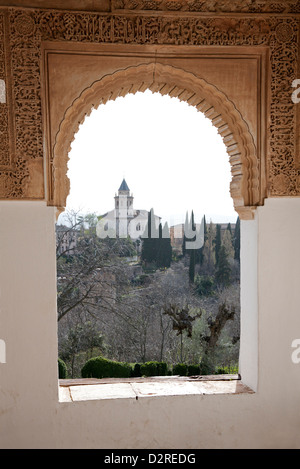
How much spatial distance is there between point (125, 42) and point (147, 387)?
8.15 ft

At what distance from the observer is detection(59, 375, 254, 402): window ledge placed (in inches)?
136

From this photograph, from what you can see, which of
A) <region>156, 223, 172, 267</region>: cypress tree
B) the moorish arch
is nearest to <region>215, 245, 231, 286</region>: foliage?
<region>156, 223, 172, 267</region>: cypress tree

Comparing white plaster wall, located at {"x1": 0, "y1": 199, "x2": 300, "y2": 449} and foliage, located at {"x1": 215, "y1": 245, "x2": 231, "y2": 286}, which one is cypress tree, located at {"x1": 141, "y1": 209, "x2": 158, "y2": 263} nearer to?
foliage, located at {"x1": 215, "y1": 245, "x2": 231, "y2": 286}

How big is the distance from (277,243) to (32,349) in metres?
1.86

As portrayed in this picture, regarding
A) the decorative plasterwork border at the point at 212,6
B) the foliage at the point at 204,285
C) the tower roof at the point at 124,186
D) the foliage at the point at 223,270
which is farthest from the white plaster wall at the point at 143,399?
the tower roof at the point at 124,186

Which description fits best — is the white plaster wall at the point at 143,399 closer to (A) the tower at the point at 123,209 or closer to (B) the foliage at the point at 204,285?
(A) the tower at the point at 123,209

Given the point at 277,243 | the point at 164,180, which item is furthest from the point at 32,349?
the point at 164,180

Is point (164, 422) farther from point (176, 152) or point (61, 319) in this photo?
point (176, 152)

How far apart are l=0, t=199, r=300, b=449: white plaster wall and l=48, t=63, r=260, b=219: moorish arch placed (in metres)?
0.19

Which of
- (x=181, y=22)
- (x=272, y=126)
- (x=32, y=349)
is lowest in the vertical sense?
A: (x=32, y=349)

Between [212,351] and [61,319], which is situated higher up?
[61,319]

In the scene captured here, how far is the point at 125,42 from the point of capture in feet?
10.8

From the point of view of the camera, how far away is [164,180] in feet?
67.2

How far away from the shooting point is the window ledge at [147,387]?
11.3 ft
